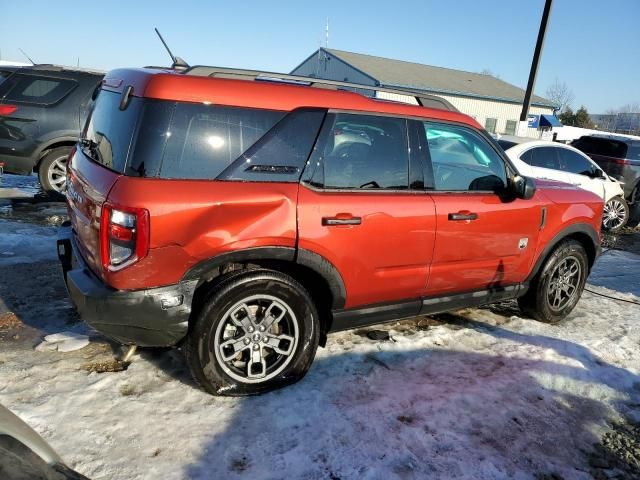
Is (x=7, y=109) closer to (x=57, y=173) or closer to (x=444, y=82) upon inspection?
(x=57, y=173)

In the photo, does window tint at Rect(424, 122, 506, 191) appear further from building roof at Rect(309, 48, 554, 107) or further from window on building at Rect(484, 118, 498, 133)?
window on building at Rect(484, 118, 498, 133)

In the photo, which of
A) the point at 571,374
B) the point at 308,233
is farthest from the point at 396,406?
the point at 571,374

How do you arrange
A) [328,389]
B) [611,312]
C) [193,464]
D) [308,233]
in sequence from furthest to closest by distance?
1. [611,312]
2. [328,389]
3. [308,233]
4. [193,464]

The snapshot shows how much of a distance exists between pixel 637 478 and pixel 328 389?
176cm

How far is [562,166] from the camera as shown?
8.54 m

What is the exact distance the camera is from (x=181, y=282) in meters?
2.62

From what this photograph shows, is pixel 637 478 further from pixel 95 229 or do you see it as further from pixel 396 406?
pixel 95 229

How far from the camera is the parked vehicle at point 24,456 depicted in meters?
1.43

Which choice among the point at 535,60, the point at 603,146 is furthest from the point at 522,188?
the point at 535,60

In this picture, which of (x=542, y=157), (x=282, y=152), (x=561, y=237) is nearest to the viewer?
(x=282, y=152)

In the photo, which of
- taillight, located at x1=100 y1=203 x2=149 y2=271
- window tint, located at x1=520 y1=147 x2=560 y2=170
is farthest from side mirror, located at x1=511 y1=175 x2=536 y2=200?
window tint, located at x1=520 y1=147 x2=560 y2=170

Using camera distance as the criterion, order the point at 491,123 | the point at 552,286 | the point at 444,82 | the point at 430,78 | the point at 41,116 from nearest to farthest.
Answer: the point at 552,286, the point at 41,116, the point at 444,82, the point at 430,78, the point at 491,123

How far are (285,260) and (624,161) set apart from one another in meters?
10.5

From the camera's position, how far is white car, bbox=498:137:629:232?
811 cm
